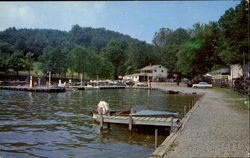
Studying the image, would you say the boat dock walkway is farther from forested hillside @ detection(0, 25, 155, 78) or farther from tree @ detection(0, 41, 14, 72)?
tree @ detection(0, 41, 14, 72)

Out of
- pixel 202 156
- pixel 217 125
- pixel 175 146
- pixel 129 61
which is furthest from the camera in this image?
pixel 129 61

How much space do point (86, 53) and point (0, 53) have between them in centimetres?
3374

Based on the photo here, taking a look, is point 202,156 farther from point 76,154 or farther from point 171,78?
point 171,78

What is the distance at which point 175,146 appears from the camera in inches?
377

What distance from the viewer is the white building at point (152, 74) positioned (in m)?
94.9

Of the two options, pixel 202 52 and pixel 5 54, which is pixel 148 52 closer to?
pixel 202 52

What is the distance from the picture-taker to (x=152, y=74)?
311 ft

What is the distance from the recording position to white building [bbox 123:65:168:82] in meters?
94.9

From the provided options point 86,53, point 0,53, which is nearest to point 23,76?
point 0,53

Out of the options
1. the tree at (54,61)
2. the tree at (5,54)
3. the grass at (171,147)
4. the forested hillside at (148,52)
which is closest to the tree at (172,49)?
the forested hillside at (148,52)

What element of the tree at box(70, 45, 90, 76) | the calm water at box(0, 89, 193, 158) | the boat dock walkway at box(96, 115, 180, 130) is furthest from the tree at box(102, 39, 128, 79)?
the boat dock walkway at box(96, 115, 180, 130)

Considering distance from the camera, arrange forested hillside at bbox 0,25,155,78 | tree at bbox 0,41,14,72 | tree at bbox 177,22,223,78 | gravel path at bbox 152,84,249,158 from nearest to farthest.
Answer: gravel path at bbox 152,84,249,158, tree at bbox 177,22,223,78, tree at bbox 0,41,14,72, forested hillside at bbox 0,25,155,78

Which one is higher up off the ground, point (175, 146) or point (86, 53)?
point (86, 53)

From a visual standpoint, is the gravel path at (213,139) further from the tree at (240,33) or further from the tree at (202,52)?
the tree at (202,52)
